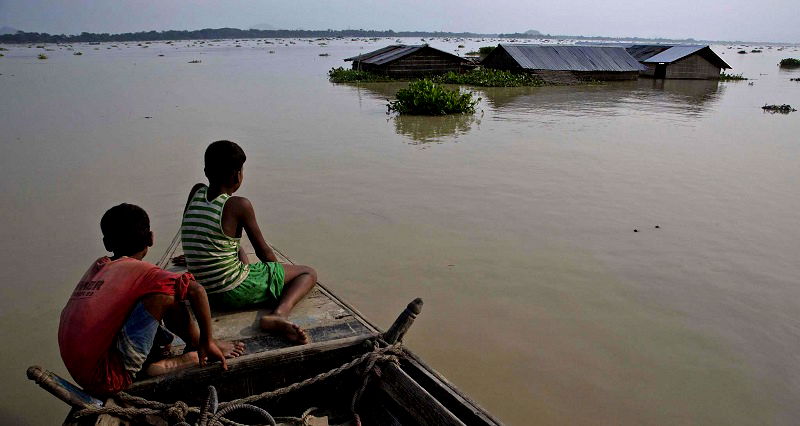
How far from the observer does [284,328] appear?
298cm

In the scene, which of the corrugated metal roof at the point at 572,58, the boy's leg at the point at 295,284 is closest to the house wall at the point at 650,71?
the corrugated metal roof at the point at 572,58

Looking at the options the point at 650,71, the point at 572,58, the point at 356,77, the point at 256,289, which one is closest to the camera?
the point at 256,289

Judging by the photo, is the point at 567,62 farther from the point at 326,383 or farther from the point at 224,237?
the point at 326,383

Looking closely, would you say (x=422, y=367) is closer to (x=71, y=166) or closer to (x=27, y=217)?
(x=27, y=217)

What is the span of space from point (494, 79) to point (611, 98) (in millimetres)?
5539

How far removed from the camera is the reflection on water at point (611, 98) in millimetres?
16562

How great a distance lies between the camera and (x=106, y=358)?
91.1 inches

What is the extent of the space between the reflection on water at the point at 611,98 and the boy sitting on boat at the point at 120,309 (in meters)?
14.5

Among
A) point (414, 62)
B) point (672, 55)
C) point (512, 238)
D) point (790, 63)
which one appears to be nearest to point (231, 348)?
point (512, 238)

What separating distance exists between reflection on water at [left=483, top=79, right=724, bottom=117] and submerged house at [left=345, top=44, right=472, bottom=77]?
519 cm

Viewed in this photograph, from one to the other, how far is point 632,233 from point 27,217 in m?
7.45

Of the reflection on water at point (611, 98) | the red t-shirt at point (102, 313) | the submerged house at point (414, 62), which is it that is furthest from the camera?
the submerged house at point (414, 62)

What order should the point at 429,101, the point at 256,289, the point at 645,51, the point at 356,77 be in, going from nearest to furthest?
the point at 256,289, the point at 429,101, the point at 356,77, the point at 645,51

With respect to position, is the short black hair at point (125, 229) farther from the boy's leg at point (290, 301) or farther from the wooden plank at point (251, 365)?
the boy's leg at point (290, 301)
